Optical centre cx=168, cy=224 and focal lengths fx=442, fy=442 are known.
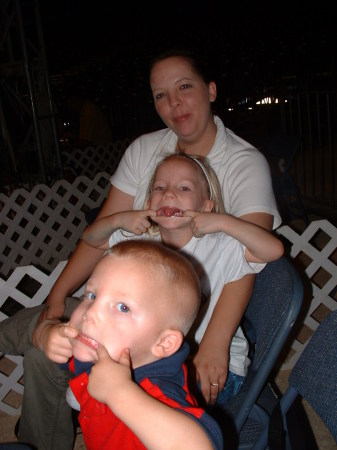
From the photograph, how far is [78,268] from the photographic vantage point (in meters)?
1.86

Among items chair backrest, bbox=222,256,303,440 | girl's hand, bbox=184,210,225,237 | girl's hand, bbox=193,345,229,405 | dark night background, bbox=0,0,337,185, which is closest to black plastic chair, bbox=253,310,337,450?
chair backrest, bbox=222,256,303,440

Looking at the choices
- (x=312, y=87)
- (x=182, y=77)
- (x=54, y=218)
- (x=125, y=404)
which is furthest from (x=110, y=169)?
(x=125, y=404)

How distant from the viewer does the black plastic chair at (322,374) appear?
39.8 inches

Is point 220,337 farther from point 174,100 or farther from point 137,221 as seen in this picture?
point 174,100

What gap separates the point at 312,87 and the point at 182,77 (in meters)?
4.98

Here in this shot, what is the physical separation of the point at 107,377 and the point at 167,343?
0.16 m

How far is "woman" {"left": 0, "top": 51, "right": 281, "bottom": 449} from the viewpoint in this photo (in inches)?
61.6

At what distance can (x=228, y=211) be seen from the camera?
5.54 ft

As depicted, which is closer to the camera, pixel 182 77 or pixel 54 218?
pixel 182 77

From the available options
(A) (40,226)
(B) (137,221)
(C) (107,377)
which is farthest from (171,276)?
(A) (40,226)

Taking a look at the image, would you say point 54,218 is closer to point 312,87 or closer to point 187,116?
point 187,116

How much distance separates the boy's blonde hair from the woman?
0.39m

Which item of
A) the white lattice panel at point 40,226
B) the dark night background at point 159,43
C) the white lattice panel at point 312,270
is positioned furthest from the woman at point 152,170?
the dark night background at point 159,43

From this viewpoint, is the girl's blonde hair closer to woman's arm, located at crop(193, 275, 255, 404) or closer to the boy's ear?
woman's arm, located at crop(193, 275, 255, 404)
